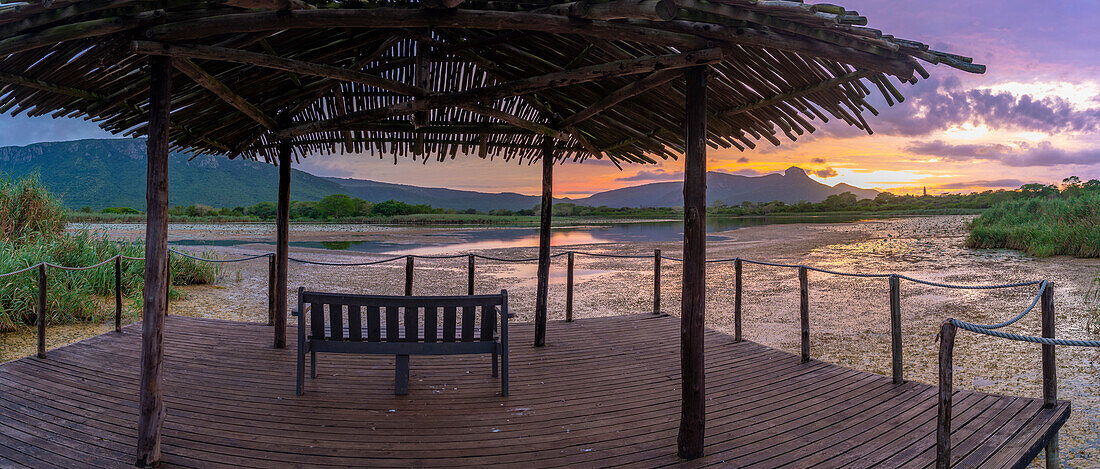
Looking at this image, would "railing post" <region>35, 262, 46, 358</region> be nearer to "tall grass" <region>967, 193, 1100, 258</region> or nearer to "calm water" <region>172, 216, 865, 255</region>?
"calm water" <region>172, 216, 865, 255</region>

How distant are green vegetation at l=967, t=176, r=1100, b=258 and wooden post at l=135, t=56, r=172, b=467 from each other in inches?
826

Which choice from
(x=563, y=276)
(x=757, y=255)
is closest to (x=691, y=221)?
(x=563, y=276)

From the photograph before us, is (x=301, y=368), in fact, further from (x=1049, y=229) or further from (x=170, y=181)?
(x=170, y=181)

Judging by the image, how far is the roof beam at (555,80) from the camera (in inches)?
118

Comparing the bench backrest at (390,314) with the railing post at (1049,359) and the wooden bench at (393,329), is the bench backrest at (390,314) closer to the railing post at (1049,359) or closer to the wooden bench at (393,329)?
the wooden bench at (393,329)

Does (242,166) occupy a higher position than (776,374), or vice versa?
(242,166)

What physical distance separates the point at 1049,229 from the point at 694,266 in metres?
20.3

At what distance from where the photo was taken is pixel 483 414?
369 centimetres

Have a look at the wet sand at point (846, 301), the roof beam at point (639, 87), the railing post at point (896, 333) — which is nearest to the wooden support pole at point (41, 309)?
the wet sand at point (846, 301)

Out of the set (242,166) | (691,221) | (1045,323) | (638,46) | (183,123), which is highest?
(242,166)

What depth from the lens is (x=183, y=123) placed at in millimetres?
4715

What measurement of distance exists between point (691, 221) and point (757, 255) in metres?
19.6

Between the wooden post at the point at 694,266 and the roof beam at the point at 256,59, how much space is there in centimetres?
215

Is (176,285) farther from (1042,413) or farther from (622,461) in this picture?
(1042,413)
